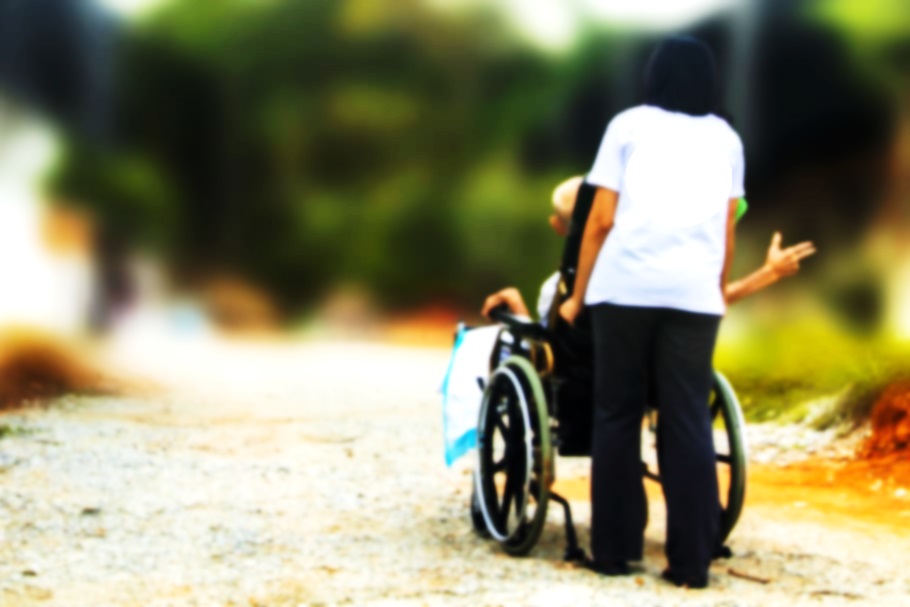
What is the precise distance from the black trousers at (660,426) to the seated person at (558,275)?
0.29 m

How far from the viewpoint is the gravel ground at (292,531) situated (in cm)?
291

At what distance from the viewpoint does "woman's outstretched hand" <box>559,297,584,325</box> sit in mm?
3045

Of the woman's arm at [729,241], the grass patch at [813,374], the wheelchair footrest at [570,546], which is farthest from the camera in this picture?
the grass patch at [813,374]

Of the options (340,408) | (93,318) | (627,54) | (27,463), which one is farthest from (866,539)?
(627,54)

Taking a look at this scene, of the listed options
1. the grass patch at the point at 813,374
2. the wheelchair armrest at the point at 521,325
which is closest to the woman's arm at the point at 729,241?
the wheelchair armrest at the point at 521,325

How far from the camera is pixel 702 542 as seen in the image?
9.59 ft

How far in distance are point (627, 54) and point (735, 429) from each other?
19.0ft

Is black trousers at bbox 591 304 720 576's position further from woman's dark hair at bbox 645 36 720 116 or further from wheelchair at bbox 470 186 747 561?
woman's dark hair at bbox 645 36 720 116

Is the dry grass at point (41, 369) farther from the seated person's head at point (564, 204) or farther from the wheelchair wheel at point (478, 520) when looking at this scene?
the seated person's head at point (564, 204)

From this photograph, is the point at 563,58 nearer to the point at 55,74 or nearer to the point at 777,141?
the point at 777,141

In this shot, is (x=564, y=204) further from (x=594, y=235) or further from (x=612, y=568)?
(x=612, y=568)

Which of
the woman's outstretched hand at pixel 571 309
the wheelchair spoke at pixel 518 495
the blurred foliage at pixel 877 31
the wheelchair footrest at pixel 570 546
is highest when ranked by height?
the blurred foliage at pixel 877 31

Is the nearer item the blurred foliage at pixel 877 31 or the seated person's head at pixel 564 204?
the seated person's head at pixel 564 204

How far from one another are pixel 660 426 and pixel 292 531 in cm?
107
